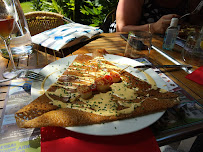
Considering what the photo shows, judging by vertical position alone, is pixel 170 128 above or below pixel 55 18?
below

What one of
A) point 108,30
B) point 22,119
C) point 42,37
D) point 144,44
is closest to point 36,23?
point 42,37

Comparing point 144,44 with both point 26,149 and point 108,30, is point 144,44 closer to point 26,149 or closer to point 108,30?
point 26,149

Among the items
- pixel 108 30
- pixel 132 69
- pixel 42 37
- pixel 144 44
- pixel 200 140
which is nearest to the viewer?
pixel 132 69

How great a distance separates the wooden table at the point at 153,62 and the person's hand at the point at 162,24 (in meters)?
0.16

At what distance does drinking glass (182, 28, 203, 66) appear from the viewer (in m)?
1.21

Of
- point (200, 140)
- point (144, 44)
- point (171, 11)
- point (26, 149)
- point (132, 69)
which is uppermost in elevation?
Answer: point (171, 11)

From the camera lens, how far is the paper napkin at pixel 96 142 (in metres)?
0.54

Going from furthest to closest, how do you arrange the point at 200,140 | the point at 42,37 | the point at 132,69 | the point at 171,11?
the point at 171,11, the point at 200,140, the point at 42,37, the point at 132,69

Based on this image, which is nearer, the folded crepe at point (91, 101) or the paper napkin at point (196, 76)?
the folded crepe at point (91, 101)

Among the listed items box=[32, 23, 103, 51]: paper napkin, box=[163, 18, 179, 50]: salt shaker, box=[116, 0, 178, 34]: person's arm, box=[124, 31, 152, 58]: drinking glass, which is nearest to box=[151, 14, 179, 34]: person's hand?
box=[116, 0, 178, 34]: person's arm

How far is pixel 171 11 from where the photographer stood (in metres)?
2.20

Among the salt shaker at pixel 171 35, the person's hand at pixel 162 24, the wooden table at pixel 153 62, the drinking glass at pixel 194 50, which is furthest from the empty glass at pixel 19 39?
the person's hand at pixel 162 24

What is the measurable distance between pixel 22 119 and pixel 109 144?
0.36m

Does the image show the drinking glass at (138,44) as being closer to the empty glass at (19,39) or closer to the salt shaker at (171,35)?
the salt shaker at (171,35)
